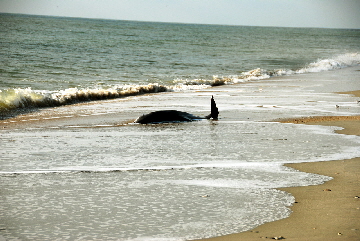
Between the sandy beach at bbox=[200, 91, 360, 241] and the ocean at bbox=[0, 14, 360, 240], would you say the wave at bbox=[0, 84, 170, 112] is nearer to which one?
the ocean at bbox=[0, 14, 360, 240]

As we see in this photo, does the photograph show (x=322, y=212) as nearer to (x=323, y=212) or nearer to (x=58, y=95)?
(x=323, y=212)

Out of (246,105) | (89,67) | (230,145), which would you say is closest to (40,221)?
(230,145)

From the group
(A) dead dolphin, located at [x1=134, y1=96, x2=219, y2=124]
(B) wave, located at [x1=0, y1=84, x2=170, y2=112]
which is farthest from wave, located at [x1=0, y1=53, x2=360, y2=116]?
(A) dead dolphin, located at [x1=134, y1=96, x2=219, y2=124]

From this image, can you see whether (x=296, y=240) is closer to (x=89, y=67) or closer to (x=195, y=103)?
(x=195, y=103)

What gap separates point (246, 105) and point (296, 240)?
1047 centimetres

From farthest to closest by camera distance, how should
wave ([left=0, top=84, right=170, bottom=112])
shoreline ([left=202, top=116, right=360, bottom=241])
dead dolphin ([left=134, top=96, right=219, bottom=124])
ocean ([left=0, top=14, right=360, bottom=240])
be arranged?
Answer: wave ([left=0, top=84, right=170, bottom=112]), dead dolphin ([left=134, top=96, right=219, bottom=124]), ocean ([left=0, top=14, right=360, bottom=240]), shoreline ([left=202, top=116, right=360, bottom=241])

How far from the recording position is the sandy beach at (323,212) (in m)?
4.12

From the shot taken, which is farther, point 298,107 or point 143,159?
point 298,107

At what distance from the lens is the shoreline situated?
4.12 m

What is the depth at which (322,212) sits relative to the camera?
4758 millimetres

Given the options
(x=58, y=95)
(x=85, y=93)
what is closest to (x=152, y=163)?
(x=58, y=95)

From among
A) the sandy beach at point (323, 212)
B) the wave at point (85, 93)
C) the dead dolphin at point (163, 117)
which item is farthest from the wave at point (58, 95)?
the sandy beach at point (323, 212)

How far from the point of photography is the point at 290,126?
10.6 m

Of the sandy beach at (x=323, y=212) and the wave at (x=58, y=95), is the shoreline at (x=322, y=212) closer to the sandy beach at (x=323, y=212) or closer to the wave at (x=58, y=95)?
the sandy beach at (x=323, y=212)
